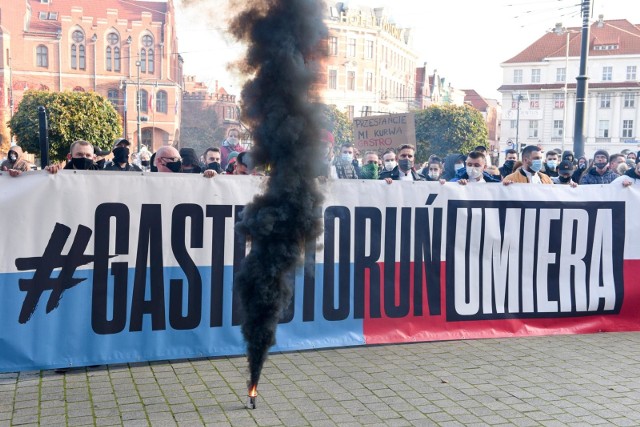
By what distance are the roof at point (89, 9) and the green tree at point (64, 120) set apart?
1815 cm

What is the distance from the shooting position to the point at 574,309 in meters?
7.27

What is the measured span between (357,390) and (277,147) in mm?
1996

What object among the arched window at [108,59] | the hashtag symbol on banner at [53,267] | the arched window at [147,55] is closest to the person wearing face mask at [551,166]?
the hashtag symbol on banner at [53,267]

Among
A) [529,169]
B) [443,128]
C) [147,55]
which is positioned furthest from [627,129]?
[529,169]

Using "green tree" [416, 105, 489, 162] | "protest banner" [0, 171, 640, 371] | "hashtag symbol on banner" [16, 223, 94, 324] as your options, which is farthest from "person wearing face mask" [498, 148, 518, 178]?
"green tree" [416, 105, 489, 162]

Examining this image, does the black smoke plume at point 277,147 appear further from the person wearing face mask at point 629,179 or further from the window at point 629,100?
the window at point 629,100

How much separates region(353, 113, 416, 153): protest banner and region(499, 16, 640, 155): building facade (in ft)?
234

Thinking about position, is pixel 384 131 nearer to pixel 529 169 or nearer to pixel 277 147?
pixel 529 169

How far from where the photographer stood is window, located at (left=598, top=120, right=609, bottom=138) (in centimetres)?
8531

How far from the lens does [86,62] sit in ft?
220

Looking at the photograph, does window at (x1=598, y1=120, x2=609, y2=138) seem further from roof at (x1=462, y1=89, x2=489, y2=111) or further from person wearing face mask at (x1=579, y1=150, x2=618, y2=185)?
person wearing face mask at (x1=579, y1=150, x2=618, y2=185)

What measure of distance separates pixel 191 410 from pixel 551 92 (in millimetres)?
90700

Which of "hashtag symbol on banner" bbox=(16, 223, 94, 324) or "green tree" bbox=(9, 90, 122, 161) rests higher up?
"green tree" bbox=(9, 90, 122, 161)

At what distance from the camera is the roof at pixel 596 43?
274 feet
